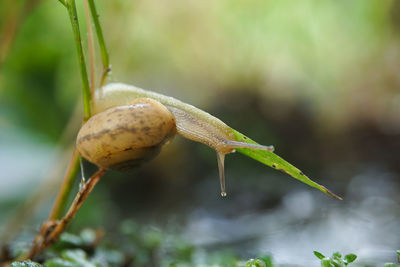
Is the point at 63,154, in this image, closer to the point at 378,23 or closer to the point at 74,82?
the point at 74,82

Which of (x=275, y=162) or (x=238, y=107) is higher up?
(x=238, y=107)

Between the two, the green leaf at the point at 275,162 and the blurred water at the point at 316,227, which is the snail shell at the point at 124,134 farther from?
the blurred water at the point at 316,227

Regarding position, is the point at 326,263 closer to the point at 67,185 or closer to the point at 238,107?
the point at 67,185

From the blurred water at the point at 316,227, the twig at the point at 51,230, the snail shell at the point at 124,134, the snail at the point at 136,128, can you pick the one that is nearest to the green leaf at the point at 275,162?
the snail at the point at 136,128

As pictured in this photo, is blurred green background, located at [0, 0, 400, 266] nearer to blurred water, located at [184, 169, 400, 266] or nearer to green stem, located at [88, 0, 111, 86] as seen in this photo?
blurred water, located at [184, 169, 400, 266]

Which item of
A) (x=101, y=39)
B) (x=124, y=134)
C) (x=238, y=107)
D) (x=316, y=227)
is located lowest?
→ (x=124, y=134)

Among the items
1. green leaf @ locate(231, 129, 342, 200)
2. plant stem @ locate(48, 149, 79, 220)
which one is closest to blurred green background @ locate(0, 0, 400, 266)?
plant stem @ locate(48, 149, 79, 220)

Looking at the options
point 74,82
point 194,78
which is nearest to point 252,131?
point 194,78

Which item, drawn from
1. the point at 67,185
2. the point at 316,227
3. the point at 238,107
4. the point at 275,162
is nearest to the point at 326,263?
the point at 275,162
